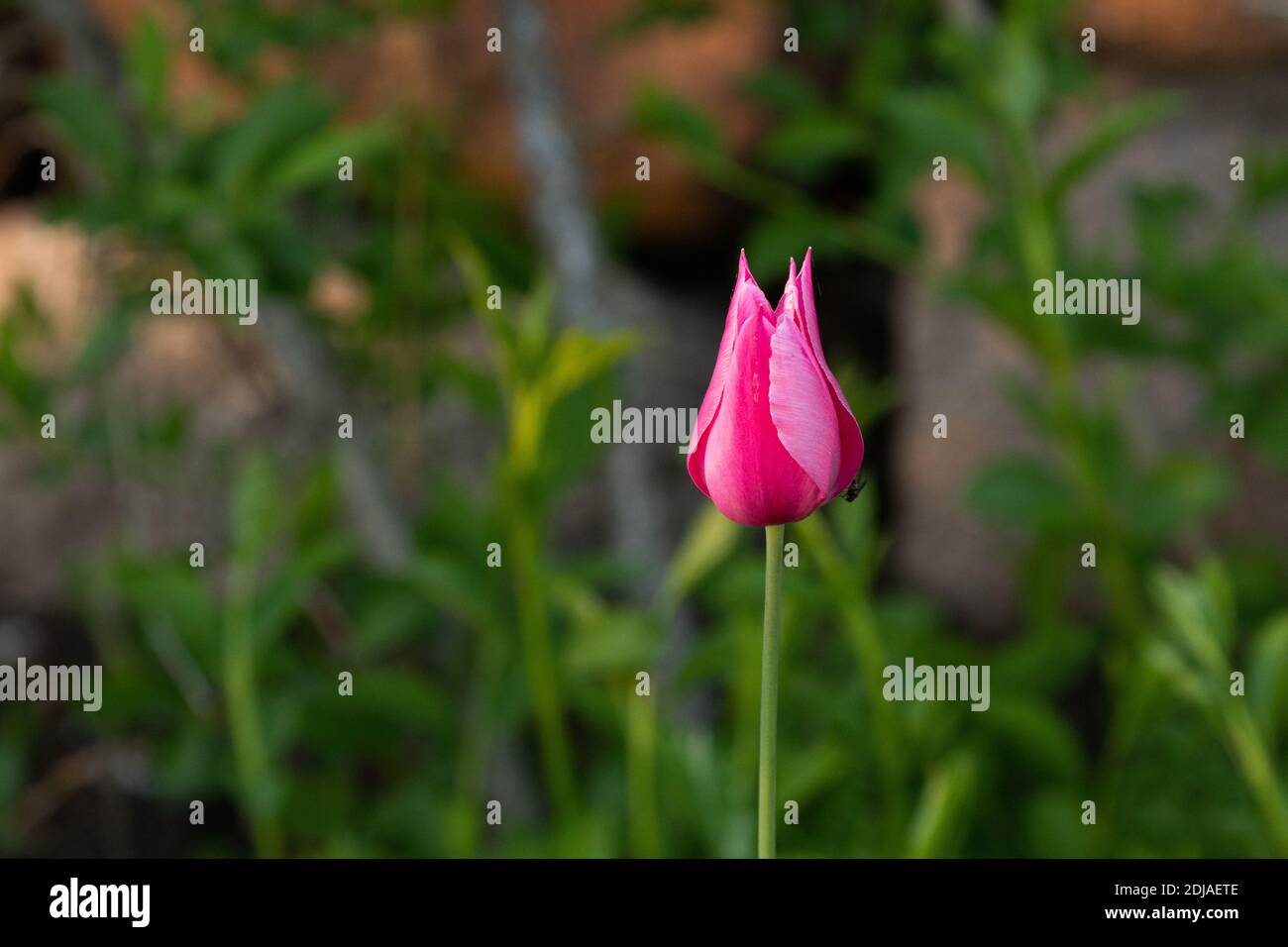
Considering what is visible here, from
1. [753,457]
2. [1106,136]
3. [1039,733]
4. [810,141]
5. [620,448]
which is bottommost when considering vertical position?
[1039,733]

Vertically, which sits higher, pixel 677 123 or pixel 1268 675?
pixel 677 123

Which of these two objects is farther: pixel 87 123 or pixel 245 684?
pixel 87 123

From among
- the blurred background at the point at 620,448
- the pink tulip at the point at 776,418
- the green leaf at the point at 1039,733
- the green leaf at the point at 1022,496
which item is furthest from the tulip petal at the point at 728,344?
the green leaf at the point at 1022,496

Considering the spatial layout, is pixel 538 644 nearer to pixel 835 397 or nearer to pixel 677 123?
pixel 677 123

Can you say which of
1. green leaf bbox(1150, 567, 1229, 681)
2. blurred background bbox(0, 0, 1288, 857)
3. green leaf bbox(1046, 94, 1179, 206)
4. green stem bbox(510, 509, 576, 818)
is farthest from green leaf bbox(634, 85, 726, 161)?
green leaf bbox(1150, 567, 1229, 681)

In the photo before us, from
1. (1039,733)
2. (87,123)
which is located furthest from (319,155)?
(1039,733)
